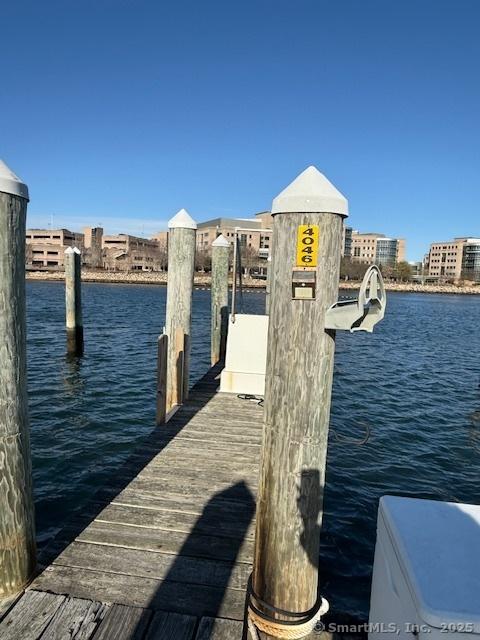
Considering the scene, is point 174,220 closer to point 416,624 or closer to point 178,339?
point 178,339

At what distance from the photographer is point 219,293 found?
11.9m

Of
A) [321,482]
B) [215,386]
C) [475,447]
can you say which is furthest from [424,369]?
[321,482]

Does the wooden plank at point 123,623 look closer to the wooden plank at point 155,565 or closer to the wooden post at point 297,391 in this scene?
the wooden plank at point 155,565

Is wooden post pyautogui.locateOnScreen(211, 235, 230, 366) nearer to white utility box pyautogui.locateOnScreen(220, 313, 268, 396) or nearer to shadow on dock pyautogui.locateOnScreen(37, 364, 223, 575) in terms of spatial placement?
white utility box pyautogui.locateOnScreen(220, 313, 268, 396)

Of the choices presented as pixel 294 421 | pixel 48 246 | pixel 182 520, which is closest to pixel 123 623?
pixel 182 520

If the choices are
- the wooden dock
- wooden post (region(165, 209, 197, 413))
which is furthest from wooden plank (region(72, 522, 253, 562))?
wooden post (region(165, 209, 197, 413))

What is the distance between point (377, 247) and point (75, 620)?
188 meters

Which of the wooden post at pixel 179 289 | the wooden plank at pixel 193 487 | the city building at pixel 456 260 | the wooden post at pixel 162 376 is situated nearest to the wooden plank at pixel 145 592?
the wooden plank at pixel 193 487

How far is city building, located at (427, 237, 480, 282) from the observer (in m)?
163

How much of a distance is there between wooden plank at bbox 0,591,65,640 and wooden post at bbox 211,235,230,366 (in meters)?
8.88

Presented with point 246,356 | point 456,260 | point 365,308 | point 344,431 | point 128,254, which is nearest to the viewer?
point 365,308

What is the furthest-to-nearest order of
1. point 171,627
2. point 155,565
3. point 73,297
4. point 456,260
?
1. point 456,260
2. point 73,297
3. point 155,565
4. point 171,627

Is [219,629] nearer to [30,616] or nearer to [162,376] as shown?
[30,616]

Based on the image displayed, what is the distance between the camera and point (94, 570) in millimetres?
3357
